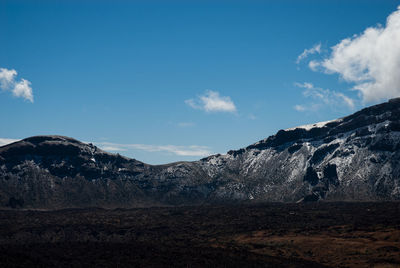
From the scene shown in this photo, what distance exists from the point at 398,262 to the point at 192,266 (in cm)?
8488

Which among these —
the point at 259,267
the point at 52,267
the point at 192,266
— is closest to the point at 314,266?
the point at 259,267

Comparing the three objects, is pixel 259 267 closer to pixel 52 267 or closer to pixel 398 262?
pixel 398 262

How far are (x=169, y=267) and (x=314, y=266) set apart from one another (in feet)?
201

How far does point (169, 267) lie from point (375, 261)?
87601 millimetres

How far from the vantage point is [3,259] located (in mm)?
195125

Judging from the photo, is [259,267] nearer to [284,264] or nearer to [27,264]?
[284,264]

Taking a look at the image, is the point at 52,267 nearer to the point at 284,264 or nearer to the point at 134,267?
the point at 134,267

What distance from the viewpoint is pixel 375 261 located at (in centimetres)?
19588

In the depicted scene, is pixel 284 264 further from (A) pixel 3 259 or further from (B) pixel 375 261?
(A) pixel 3 259

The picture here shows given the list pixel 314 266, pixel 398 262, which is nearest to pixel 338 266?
pixel 314 266

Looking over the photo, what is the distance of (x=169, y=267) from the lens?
647 ft

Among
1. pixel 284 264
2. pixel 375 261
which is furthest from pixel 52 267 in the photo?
pixel 375 261

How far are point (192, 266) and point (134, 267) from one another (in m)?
25.4


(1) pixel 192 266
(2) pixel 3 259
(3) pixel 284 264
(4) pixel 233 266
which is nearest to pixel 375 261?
(3) pixel 284 264
